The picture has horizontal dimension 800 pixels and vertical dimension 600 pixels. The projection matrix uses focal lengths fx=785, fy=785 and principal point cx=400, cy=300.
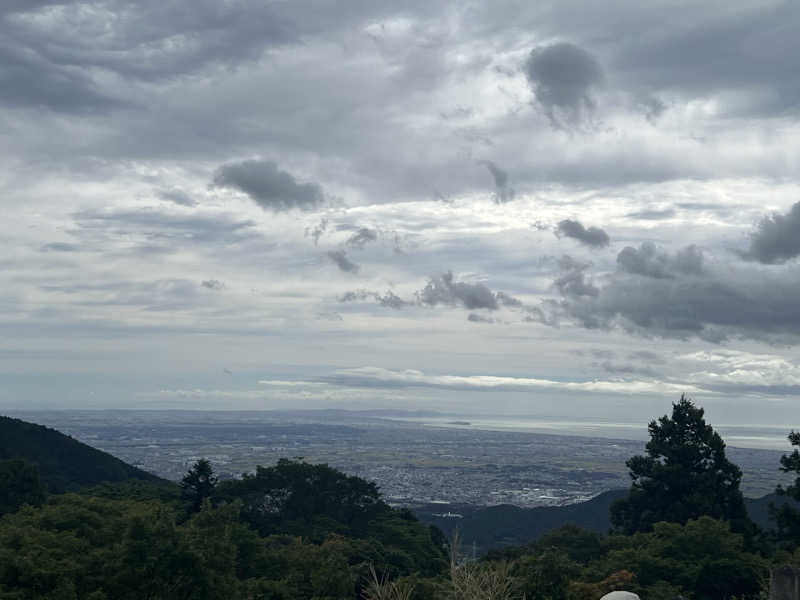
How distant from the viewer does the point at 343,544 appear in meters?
41.9

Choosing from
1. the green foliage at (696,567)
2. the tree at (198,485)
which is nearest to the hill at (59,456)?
the tree at (198,485)

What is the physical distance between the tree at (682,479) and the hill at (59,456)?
6397 cm

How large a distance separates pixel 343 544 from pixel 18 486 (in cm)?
2254

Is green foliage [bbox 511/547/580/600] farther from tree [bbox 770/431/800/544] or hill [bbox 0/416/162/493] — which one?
hill [bbox 0/416/162/493]

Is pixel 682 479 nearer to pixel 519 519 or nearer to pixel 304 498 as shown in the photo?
pixel 304 498

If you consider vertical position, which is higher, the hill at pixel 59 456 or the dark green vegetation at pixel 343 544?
the dark green vegetation at pixel 343 544

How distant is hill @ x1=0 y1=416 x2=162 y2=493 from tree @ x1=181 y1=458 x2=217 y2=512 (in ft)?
130

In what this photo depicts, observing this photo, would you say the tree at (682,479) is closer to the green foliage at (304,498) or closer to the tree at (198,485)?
the green foliage at (304,498)

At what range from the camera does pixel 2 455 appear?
3408 inches

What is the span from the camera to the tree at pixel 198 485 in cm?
5381

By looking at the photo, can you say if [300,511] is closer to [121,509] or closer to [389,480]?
[121,509]

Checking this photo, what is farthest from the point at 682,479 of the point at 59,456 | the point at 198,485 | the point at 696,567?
the point at 59,456

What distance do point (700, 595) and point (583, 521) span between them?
7267 centimetres

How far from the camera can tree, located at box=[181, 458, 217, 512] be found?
53812 millimetres
